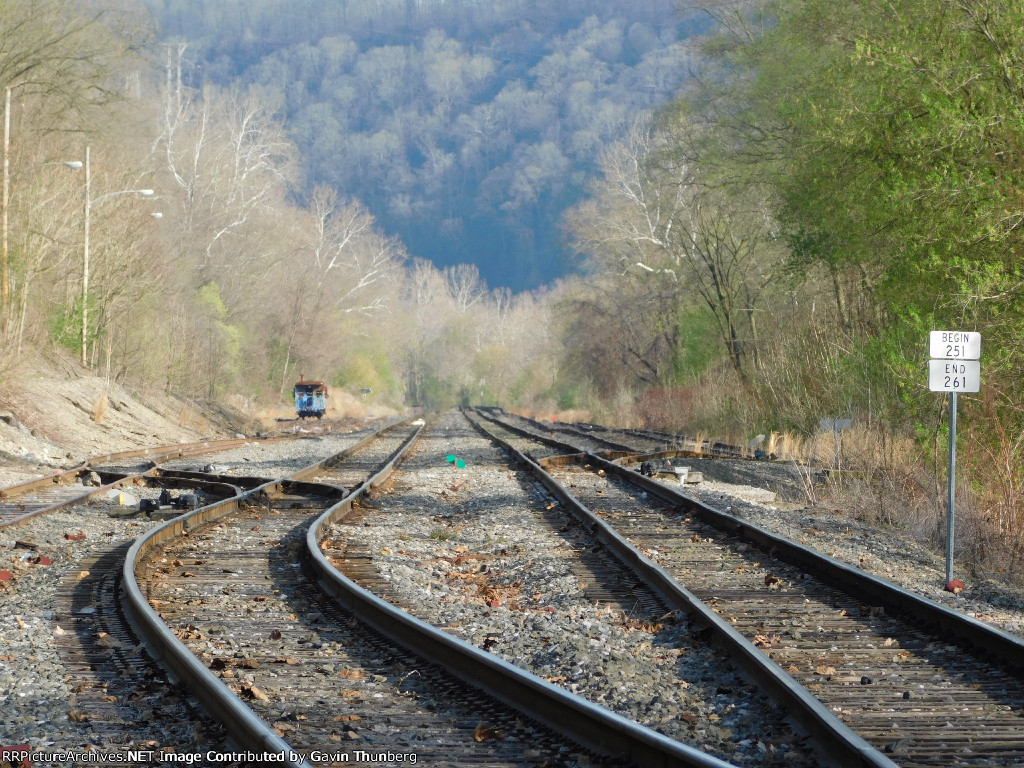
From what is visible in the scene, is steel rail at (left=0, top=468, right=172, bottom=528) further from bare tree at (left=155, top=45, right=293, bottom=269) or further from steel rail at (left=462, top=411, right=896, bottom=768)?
bare tree at (left=155, top=45, right=293, bottom=269)

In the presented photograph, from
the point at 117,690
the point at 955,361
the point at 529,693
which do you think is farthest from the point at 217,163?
the point at 529,693

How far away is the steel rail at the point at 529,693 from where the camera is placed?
461 centimetres

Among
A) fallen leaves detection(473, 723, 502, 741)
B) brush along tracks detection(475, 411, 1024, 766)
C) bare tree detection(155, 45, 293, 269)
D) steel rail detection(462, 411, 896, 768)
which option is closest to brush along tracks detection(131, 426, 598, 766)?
fallen leaves detection(473, 723, 502, 741)

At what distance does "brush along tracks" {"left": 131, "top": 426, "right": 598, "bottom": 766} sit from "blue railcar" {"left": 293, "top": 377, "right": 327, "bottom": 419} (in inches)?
1811

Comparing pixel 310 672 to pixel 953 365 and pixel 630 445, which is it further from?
pixel 630 445

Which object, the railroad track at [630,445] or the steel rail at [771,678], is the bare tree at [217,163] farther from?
the steel rail at [771,678]

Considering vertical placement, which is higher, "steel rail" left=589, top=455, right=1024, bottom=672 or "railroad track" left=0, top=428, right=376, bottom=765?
"steel rail" left=589, top=455, right=1024, bottom=672

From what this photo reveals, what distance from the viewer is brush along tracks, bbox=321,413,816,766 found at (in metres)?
5.60

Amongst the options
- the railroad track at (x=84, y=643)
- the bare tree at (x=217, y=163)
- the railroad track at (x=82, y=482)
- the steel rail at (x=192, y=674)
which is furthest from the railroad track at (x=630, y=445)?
the bare tree at (x=217, y=163)

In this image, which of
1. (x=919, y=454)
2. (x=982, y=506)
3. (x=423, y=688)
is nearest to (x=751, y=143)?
(x=919, y=454)

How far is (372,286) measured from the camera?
85812 millimetres

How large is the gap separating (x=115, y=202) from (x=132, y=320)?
4.25 meters

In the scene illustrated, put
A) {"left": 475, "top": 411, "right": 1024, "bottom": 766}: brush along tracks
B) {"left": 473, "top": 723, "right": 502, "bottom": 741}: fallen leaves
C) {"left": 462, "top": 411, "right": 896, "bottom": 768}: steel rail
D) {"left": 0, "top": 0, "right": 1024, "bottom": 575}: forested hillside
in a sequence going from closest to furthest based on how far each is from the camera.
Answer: {"left": 462, "top": 411, "right": 896, "bottom": 768}: steel rail < {"left": 473, "top": 723, "right": 502, "bottom": 741}: fallen leaves < {"left": 475, "top": 411, "right": 1024, "bottom": 766}: brush along tracks < {"left": 0, "top": 0, "right": 1024, "bottom": 575}: forested hillside

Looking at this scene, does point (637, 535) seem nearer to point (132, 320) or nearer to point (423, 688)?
point (423, 688)
